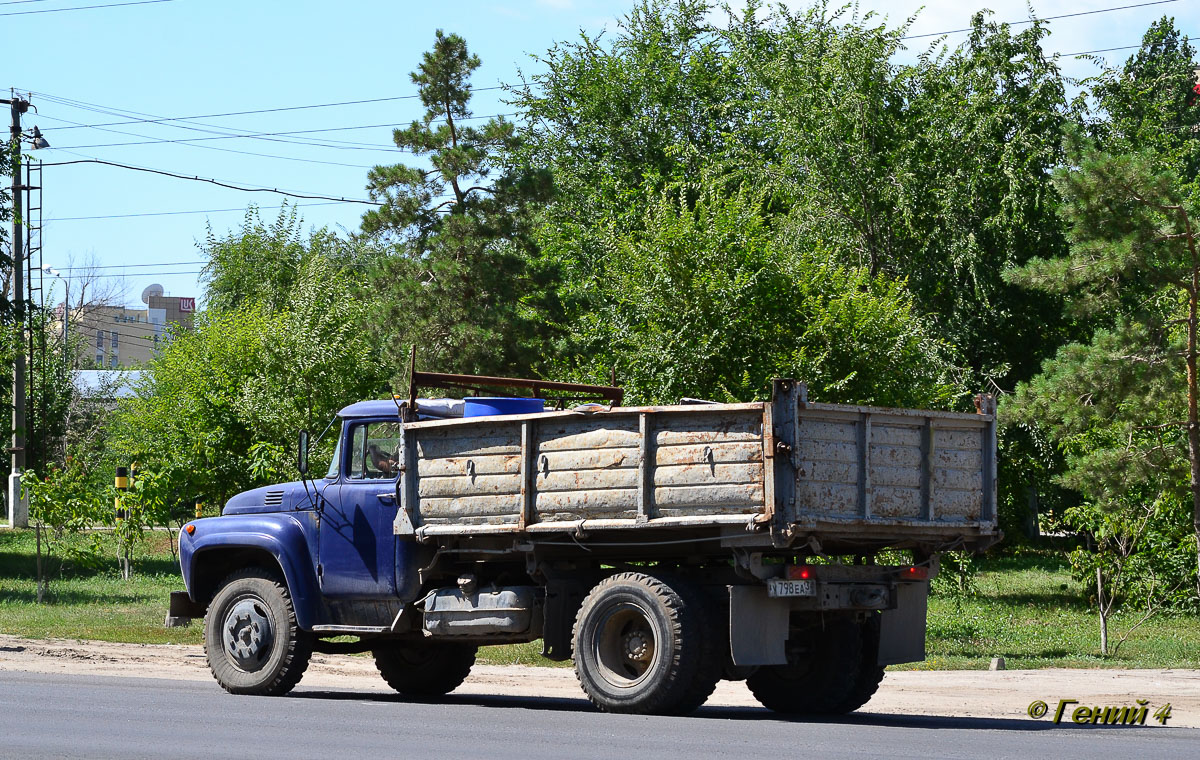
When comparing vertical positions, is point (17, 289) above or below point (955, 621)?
above

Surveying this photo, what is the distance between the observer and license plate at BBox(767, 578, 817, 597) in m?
10.8

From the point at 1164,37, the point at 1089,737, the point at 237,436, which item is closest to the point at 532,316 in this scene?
the point at 237,436

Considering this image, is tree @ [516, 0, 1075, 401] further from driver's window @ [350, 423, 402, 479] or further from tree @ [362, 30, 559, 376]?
driver's window @ [350, 423, 402, 479]

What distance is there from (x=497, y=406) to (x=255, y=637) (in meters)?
2.98

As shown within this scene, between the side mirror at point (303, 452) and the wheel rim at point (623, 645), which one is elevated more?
the side mirror at point (303, 452)

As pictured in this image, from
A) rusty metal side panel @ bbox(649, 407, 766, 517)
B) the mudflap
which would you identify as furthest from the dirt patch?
rusty metal side panel @ bbox(649, 407, 766, 517)

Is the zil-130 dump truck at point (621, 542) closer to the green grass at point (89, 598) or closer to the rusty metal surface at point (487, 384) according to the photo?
the rusty metal surface at point (487, 384)

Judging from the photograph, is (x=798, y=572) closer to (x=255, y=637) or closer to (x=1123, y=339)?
(x=255, y=637)

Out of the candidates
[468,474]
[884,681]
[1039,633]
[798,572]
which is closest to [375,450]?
[468,474]

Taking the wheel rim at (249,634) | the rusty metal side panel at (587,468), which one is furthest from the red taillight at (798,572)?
the wheel rim at (249,634)

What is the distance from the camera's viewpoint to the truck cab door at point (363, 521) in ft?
41.4

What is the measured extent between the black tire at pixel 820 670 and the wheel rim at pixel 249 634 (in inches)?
166

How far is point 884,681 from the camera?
634 inches

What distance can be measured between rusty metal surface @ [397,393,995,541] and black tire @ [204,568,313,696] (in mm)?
1577
